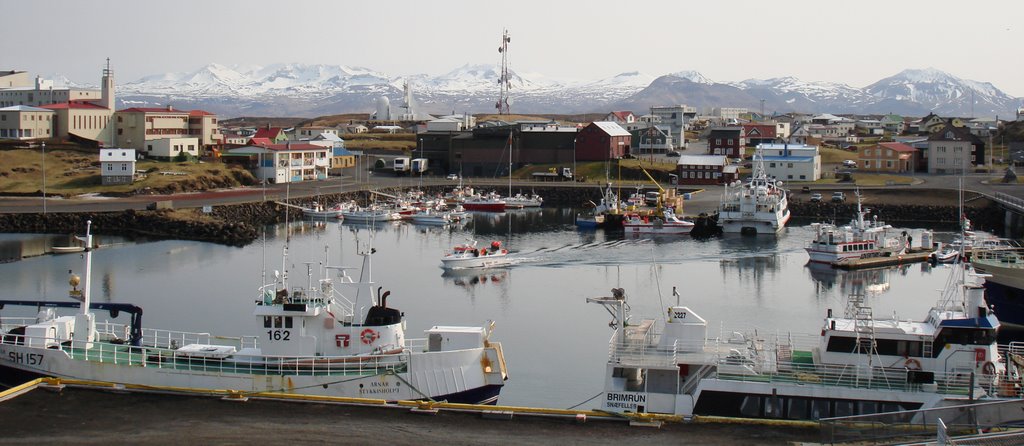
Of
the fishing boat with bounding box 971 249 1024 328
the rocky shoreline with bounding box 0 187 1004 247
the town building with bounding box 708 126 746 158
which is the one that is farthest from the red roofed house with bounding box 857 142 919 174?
the fishing boat with bounding box 971 249 1024 328

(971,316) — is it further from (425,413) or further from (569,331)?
(569,331)

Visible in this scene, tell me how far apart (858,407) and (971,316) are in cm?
166

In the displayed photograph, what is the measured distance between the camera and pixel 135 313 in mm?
13664

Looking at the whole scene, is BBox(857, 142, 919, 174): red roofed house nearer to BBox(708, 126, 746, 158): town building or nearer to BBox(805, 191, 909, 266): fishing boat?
BBox(708, 126, 746, 158): town building

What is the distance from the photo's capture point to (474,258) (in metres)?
27.8

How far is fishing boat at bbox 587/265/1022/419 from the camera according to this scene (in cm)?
1142

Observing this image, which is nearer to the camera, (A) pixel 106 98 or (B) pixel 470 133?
(A) pixel 106 98

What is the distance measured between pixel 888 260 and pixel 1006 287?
11.2m

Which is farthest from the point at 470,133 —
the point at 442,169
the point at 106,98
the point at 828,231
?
the point at 828,231

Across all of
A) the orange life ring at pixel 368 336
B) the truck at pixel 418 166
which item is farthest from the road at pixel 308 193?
the orange life ring at pixel 368 336

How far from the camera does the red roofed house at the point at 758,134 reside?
59.4m

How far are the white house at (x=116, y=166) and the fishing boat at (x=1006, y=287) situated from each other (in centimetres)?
3121

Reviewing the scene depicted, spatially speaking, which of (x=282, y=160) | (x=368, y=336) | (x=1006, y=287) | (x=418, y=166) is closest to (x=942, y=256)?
(x=1006, y=287)

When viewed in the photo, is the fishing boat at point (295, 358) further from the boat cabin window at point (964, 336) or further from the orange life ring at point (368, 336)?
the boat cabin window at point (964, 336)
